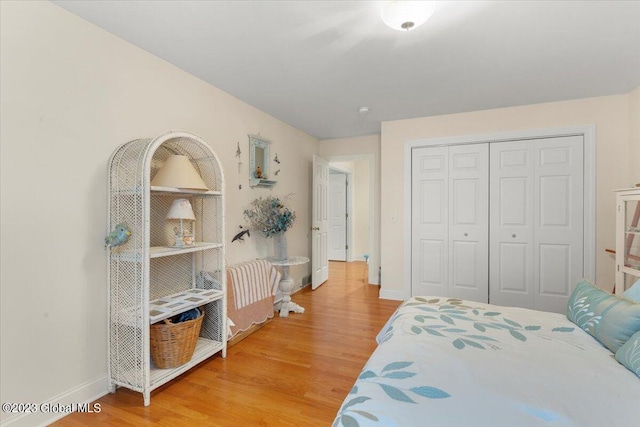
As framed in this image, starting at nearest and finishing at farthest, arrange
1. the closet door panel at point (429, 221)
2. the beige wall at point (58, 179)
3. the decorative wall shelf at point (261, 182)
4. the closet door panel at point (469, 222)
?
the beige wall at point (58, 179), the decorative wall shelf at point (261, 182), the closet door panel at point (469, 222), the closet door panel at point (429, 221)

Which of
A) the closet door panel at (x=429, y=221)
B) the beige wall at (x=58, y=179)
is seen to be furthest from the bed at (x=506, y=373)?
the closet door panel at (x=429, y=221)

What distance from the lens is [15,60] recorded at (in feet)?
5.15

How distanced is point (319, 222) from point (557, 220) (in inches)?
118

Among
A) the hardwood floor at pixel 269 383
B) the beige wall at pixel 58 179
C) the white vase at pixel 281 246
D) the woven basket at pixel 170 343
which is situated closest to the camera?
the beige wall at pixel 58 179

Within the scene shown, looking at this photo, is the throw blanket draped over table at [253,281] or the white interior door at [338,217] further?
the white interior door at [338,217]

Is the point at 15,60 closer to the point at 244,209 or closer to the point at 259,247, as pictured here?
the point at 244,209

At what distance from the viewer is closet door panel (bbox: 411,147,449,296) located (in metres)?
3.83

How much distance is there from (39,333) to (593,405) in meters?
2.55

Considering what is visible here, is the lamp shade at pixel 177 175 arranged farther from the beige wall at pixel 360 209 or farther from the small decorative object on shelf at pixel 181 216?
the beige wall at pixel 360 209

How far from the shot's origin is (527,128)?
3426 millimetres

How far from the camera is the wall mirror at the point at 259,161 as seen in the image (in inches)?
133

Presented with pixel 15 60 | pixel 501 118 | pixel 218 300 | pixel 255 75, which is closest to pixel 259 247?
pixel 218 300

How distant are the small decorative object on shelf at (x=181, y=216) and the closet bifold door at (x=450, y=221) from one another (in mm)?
2841

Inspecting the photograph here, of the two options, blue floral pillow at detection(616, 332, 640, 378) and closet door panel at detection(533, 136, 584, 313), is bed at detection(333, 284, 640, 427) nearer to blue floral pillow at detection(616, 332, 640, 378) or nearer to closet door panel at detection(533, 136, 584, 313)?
blue floral pillow at detection(616, 332, 640, 378)
